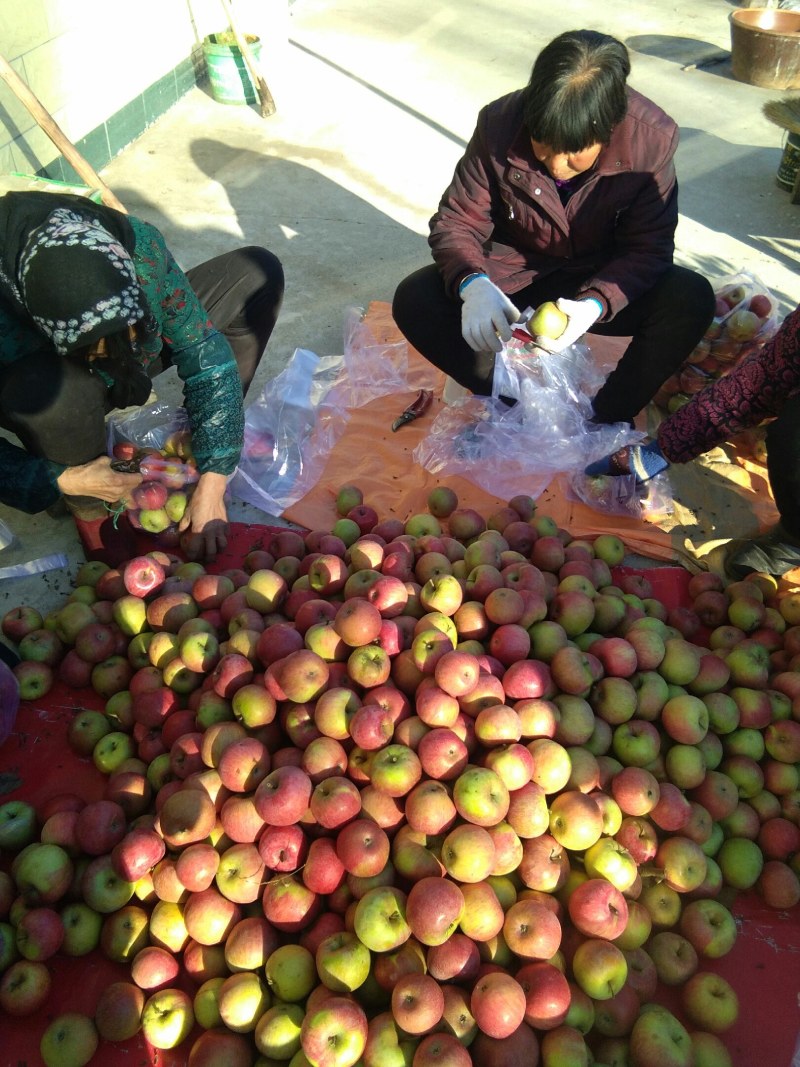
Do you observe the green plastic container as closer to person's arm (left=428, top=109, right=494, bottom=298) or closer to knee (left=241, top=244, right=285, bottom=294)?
knee (left=241, top=244, right=285, bottom=294)

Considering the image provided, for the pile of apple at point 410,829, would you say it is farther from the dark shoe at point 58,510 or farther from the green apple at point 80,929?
the dark shoe at point 58,510

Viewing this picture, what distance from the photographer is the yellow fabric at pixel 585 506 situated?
2.98 m

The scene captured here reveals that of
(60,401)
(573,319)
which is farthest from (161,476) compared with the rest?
(573,319)

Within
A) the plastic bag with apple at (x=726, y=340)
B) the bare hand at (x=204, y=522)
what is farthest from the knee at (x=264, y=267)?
the plastic bag with apple at (x=726, y=340)

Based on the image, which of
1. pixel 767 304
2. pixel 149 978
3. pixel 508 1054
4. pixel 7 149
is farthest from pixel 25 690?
pixel 7 149

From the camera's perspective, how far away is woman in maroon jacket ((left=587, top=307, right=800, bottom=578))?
2.56 meters

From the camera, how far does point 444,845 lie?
1.60 m

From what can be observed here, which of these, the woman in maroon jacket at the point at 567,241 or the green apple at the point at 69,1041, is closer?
the green apple at the point at 69,1041

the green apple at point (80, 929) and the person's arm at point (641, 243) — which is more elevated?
the person's arm at point (641, 243)

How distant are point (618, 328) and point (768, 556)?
1.18m

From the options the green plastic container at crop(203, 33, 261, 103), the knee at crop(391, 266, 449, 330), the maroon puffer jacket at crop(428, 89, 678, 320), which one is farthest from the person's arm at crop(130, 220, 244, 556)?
the green plastic container at crop(203, 33, 261, 103)

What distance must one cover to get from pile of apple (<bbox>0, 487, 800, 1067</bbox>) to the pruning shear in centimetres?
140

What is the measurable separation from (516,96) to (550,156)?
1.84 feet

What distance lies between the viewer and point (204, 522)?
2.71m
